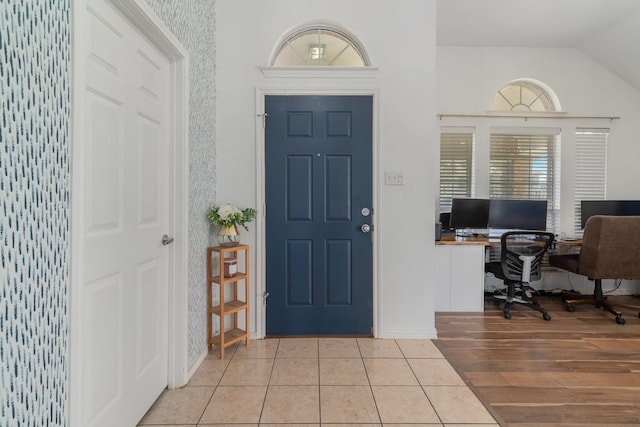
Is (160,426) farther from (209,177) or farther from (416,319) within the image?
(416,319)

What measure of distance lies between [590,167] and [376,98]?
10.4 ft

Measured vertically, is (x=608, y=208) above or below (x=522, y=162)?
below

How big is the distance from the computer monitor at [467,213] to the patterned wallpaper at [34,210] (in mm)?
3376

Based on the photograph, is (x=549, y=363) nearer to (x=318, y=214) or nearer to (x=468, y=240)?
(x=468, y=240)

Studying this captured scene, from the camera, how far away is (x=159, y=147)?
177cm

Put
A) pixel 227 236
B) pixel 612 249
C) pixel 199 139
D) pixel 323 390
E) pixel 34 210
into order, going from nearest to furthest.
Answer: pixel 34 210 < pixel 323 390 < pixel 199 139 < pixel 227 236 < pixel 612 249

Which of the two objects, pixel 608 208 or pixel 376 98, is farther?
pixel 608 208

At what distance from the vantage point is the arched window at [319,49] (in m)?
2.59

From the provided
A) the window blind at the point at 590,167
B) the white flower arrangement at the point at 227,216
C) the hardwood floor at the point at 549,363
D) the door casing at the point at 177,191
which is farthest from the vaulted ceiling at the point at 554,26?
the hardwood floor at the point at 549,363

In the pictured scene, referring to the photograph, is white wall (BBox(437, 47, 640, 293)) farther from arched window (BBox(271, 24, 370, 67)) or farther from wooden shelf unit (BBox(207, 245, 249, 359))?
wooden shelf unit (BBox(207, 245, 249, 359))

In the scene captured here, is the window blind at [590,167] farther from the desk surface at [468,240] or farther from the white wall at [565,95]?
the desk surface at [468,240]

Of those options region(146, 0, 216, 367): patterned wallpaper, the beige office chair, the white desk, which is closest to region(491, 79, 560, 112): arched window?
the beige office chair

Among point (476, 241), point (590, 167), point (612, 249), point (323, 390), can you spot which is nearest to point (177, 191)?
point (323, 390)

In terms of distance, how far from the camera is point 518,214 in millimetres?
3559
